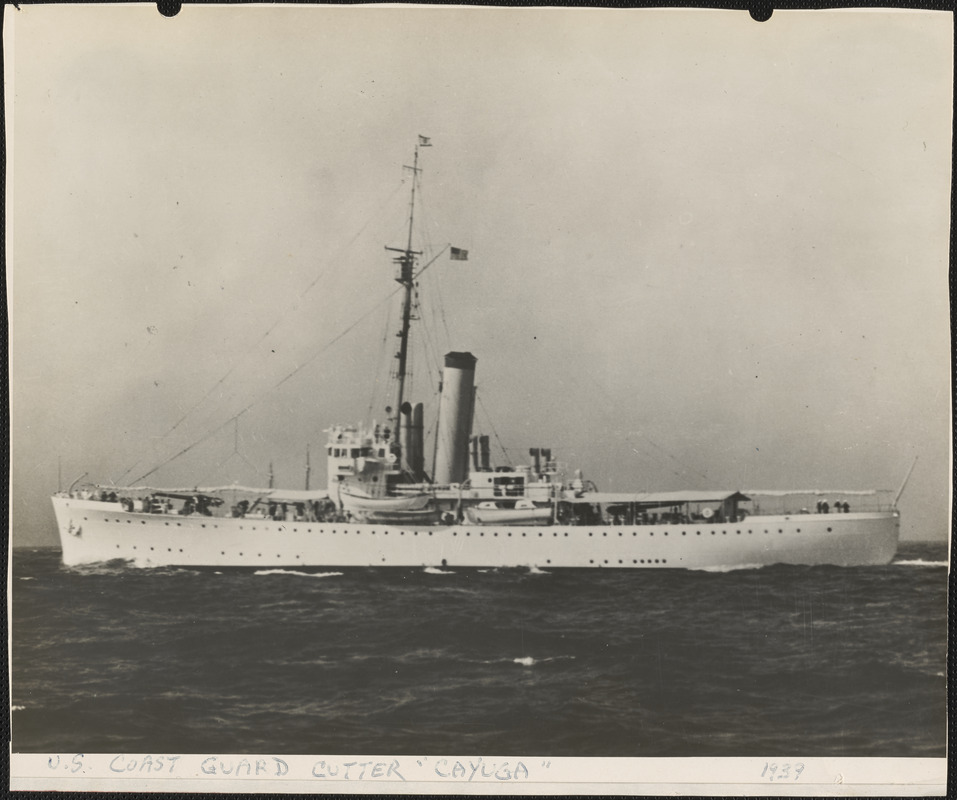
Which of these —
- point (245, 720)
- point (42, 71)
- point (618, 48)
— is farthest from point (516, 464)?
point (42, 71)

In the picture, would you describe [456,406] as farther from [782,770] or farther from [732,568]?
[782,770]

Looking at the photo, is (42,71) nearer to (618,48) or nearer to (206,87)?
(206,87)

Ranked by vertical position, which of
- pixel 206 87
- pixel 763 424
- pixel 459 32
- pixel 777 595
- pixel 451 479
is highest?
pixel 459 32

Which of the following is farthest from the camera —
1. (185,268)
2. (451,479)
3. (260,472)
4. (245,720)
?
(451,479)

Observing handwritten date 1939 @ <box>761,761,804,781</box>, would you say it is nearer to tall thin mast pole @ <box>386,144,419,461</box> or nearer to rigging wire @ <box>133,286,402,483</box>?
tall thin mast pole @ <box>386,144,419,461</box>

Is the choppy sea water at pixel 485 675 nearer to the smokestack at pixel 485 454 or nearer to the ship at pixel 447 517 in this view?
the ship at pixel 447 517
